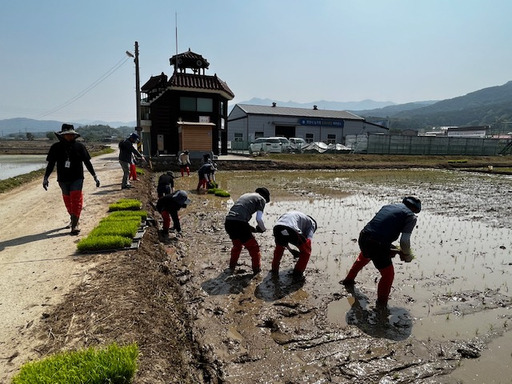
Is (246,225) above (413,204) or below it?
below

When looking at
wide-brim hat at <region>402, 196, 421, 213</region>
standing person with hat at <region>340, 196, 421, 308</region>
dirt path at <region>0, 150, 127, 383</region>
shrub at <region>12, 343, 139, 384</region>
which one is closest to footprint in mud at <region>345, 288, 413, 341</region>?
standing person with hat at <region>340, 196, 421, 308</region>

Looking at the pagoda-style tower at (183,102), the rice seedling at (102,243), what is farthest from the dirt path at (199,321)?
the pagoda-style tower at (183,102)

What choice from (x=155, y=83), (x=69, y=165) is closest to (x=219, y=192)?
(x=69, y=165)

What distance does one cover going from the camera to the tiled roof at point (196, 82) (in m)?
24.5

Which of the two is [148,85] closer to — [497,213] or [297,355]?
[497,213]

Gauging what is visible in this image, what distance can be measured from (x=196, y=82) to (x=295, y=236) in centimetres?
2280

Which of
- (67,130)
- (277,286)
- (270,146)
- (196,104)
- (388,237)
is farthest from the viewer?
(270,146)

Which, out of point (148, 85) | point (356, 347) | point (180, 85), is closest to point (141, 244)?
point (356, 347)

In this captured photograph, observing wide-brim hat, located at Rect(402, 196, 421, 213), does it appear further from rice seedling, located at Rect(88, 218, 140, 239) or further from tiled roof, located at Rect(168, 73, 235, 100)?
tiled roof, located at Rect(168, 73, 235, 100)

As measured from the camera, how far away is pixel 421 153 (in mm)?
37094

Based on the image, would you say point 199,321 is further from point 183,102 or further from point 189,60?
point 189,60

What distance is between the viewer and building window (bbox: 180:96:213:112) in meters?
25.4

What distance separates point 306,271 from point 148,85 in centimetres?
2986

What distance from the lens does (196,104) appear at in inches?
1013
